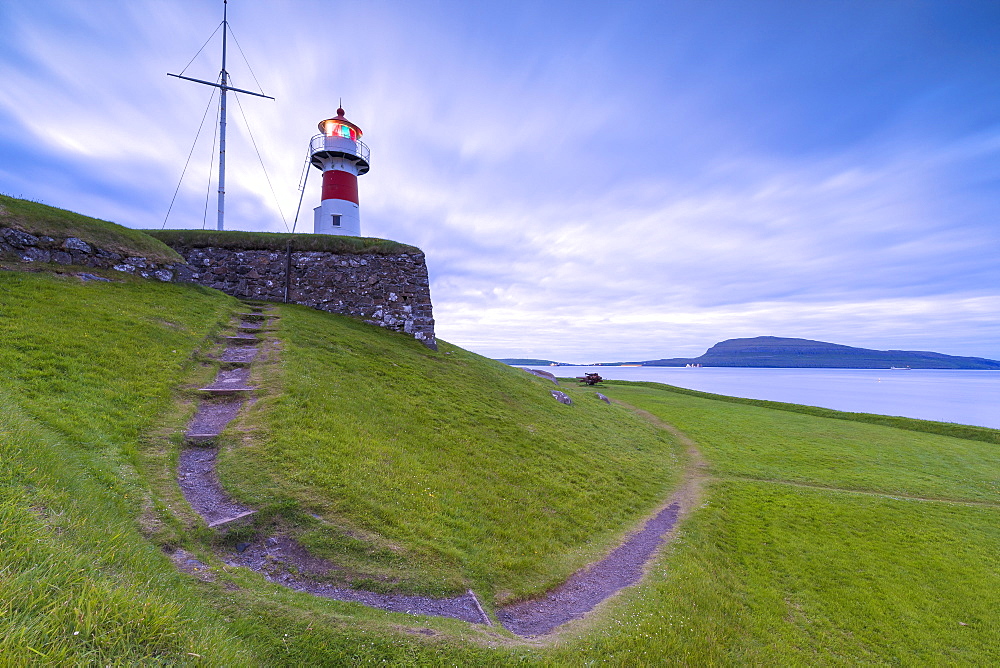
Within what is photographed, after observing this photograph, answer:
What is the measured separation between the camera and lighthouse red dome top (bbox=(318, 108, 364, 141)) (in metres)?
28.1

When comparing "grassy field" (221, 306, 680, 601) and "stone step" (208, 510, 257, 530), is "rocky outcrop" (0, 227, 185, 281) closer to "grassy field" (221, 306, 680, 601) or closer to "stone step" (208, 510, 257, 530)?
"grassy field" (221, 306, 680, 601)

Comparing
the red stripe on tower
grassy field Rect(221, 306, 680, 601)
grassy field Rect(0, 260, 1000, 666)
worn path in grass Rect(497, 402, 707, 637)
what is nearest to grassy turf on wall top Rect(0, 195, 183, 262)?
grassy field Rect(0, 260, 1000, 666)

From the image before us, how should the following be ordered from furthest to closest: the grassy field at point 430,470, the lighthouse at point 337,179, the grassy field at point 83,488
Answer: the lighthouse at point 337,179 < the grassy field at point 430,470 < the grassy field at point 83,488

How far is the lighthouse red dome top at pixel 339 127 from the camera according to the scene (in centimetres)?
2812

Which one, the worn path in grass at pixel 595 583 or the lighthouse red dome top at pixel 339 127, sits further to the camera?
the lighthouse red dome top at pixel 339 127

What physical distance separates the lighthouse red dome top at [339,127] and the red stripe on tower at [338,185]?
2.89 meters

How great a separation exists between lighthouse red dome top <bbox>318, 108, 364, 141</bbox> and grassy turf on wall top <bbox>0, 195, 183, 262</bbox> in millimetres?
15461

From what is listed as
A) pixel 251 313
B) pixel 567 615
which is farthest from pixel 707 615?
pixel 251 313

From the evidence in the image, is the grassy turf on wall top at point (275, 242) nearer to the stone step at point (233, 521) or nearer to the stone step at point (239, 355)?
the stone step at point (239, 355)

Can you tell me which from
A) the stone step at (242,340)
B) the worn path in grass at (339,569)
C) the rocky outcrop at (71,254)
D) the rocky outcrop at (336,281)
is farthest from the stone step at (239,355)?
the rocky outcrop at (336,281)

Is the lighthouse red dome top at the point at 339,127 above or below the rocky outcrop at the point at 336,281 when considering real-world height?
above

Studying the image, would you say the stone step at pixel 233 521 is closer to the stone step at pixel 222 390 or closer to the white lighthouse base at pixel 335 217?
the stone step at pixel 222 390

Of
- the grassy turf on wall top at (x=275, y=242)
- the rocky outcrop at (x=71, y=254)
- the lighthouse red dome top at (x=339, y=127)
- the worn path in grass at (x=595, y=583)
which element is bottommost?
the worn path in grass at (x=595, y=583)

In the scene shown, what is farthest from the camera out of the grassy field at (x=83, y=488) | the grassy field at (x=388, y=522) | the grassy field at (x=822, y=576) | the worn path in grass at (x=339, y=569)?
the grassy field at (x=822, y=576)
